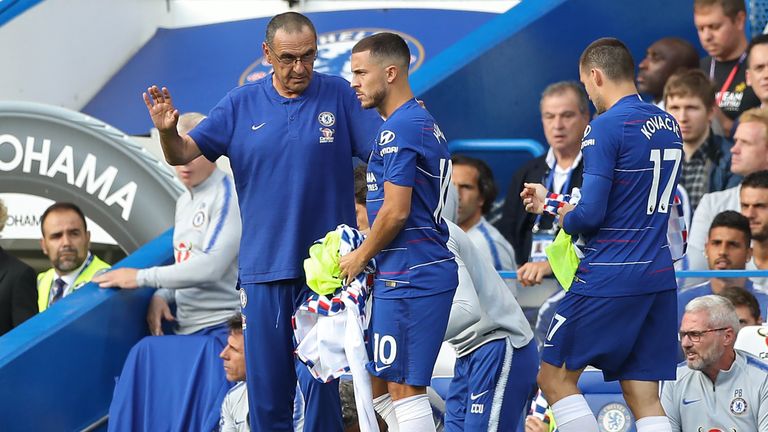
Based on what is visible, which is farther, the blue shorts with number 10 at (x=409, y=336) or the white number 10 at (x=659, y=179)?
the white number 10 at (x=659, y=179)

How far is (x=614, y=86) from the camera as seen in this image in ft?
18.0

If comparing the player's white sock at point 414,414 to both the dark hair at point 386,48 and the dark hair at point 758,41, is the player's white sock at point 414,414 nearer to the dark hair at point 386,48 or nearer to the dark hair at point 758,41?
the dark hair at point 386,48

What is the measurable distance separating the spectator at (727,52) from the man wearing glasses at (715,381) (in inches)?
105

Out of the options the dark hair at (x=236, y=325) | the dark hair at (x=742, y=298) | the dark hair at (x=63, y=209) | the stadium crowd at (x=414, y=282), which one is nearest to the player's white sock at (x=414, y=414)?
the stadium crowd at (x=414, y=282)

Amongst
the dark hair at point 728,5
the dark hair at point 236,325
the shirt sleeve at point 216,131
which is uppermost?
the dark hair at point 728,5

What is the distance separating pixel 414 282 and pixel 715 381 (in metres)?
1.81

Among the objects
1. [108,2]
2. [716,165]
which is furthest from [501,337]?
[108,2]

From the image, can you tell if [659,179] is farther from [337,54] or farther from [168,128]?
[337,54]

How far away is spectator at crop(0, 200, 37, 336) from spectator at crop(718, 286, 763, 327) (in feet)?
12.7

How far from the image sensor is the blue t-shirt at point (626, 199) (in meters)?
5.29

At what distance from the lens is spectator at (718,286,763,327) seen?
6.52 m

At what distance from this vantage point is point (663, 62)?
29.7 feet

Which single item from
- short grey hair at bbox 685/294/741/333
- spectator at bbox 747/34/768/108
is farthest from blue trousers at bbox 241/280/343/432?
spectator at bbox 747/34/768/108

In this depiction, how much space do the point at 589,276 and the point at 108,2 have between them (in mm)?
7571
